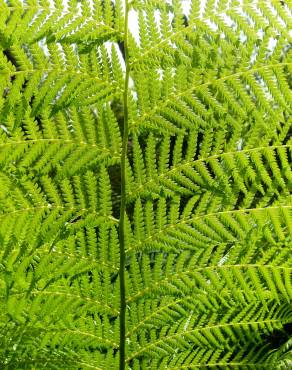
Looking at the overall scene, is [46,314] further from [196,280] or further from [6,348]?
[196,280]

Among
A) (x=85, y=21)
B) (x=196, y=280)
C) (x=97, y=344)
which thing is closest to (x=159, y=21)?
(x=85, y=21)

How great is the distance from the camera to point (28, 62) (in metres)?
0.69

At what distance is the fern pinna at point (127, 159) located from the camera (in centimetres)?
70

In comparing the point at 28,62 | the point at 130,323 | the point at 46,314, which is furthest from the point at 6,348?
the point at 28,62

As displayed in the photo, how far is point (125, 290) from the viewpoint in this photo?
0.78m

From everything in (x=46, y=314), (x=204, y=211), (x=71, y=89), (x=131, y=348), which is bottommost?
(x=131, y=348)

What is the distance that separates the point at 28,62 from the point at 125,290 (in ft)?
1.22

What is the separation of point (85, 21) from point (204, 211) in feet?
1.10

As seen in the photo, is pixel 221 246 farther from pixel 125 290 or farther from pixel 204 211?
pixel 125 290

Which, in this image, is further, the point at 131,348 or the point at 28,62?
the point at 131,348

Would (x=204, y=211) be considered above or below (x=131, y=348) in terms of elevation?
above

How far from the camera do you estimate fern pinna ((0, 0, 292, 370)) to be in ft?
Answer: 2.29

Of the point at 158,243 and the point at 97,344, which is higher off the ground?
the point at 158,243

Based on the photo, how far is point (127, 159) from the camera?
74cm
